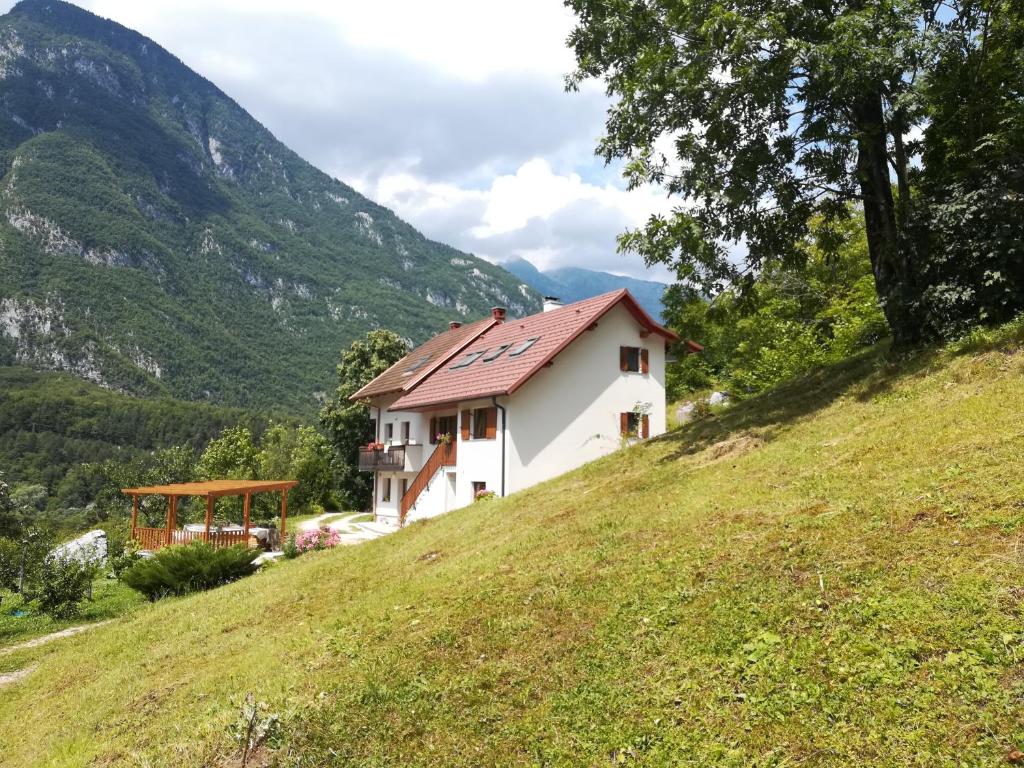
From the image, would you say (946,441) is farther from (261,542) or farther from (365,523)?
(365,523)

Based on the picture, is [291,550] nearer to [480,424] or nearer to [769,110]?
[480,424]

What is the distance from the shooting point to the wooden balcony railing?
31484 millimetres

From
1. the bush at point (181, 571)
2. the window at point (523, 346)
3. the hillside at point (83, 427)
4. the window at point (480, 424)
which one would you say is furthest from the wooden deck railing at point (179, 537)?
the hillside at point (83, 427)

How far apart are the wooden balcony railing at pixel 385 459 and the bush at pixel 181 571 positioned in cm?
1329

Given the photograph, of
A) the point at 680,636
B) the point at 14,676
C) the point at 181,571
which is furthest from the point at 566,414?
the point at 680,636

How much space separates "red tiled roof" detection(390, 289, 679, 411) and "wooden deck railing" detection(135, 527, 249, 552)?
26.4ft

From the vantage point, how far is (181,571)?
17.6 m

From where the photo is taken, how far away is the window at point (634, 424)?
25.2 m

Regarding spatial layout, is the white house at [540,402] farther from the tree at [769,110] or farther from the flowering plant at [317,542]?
the tree at [769,110]

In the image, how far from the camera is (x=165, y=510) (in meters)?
42.6

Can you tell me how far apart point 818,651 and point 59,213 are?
215 meters

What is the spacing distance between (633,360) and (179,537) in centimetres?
1951

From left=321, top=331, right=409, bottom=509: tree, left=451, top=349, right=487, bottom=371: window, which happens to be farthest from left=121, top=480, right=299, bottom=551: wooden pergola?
left=321, top=331, right=409, bottom=509: tree

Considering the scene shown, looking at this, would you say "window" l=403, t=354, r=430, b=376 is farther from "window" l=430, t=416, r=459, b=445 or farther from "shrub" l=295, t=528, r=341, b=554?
"shrub" l=295, t=528, r=341, b=554
